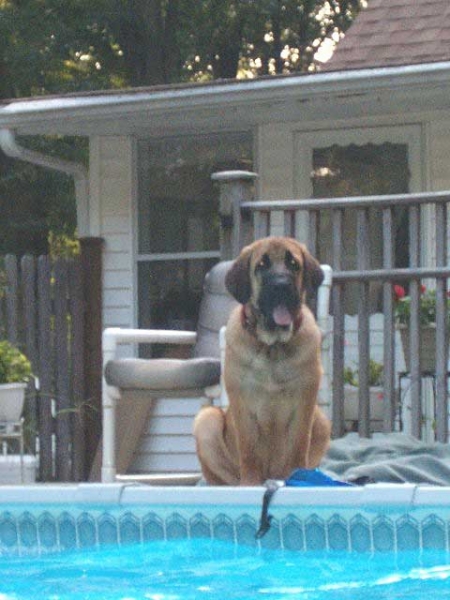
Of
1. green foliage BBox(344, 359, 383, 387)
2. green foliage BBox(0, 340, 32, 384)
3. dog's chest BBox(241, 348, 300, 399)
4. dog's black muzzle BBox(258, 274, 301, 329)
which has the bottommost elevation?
green foliage BBox(344, 359, 383, 387)

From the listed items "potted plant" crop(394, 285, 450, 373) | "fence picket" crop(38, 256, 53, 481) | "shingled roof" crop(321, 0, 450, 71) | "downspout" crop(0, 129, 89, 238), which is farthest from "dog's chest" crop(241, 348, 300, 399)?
"downspout" crop(0, 129, 89, 238)

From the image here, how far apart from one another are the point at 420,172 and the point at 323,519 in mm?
5193

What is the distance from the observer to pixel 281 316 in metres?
5.53

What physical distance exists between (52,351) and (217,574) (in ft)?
16.9

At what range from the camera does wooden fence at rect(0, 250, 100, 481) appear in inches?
374

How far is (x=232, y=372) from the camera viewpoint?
5723mm

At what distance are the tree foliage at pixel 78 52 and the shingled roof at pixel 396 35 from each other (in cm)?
624

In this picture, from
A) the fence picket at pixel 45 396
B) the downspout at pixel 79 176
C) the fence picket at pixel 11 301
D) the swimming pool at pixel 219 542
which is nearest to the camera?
the swimming pool at pixel 219 542

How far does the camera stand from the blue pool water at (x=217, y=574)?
4.37 meters

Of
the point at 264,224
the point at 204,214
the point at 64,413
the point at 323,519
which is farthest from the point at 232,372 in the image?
the point at 204,214

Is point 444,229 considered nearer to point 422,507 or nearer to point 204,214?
point 422,507

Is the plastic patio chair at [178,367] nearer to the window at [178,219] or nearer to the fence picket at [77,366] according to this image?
the fence picket at [77,366]

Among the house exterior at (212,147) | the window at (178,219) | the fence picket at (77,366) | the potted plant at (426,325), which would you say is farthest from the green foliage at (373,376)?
the fence picket at (77,366)

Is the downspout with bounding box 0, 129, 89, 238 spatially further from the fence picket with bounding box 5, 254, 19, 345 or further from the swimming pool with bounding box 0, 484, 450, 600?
the swimming pool with bounding box 0, 484, 450, 600
